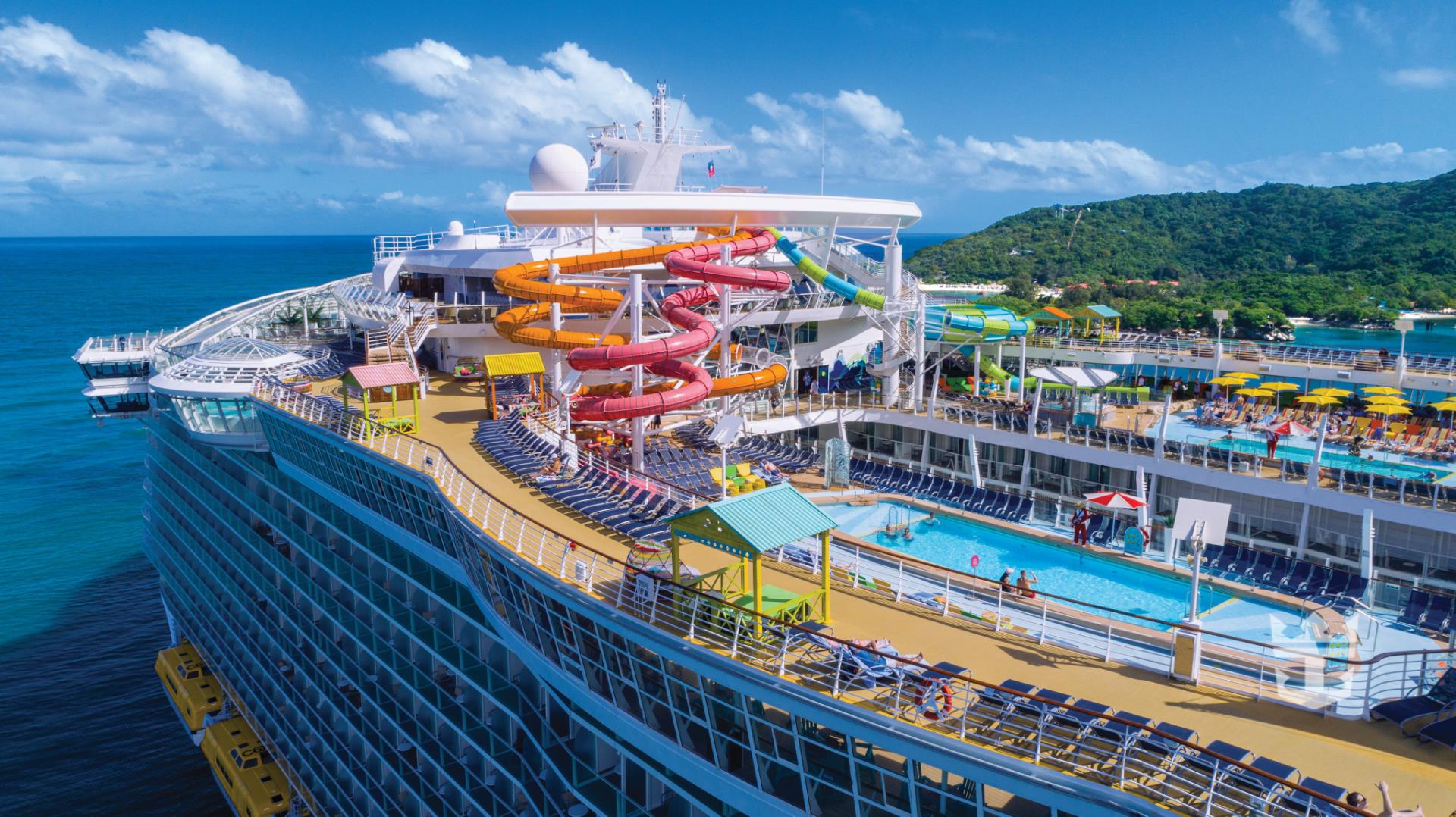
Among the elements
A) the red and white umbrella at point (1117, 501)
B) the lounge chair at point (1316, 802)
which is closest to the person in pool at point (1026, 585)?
the red and white umbrella at point (1117, 501)

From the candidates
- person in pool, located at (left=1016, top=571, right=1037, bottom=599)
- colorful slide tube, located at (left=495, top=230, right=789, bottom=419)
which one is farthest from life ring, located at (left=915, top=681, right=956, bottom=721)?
colorful slide tube, located at (left=495, top=230, right=789, bottom=419)

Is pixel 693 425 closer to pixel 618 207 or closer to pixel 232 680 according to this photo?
pixel 618 207

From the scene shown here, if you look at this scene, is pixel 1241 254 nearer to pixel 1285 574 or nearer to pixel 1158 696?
pixel 1285 574

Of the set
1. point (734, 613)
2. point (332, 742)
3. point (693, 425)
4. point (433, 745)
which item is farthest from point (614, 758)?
point (693, 425)

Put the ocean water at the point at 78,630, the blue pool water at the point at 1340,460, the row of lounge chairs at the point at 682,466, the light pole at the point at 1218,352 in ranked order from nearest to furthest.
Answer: the row of lounge chairs at the point at 682,466, the blue pool water at the point at 1340,460, the ocean water at the point at 78,630, the light pole at the point at 1218,352

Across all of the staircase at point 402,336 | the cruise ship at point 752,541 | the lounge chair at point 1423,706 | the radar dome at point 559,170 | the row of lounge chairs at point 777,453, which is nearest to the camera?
the lounge chair at point 1423,706

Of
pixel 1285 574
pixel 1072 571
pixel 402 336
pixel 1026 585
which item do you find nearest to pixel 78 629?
pixel 402 336

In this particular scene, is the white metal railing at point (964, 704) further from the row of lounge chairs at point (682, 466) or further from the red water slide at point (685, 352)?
the row of lounge chairs at point (682, 466)
